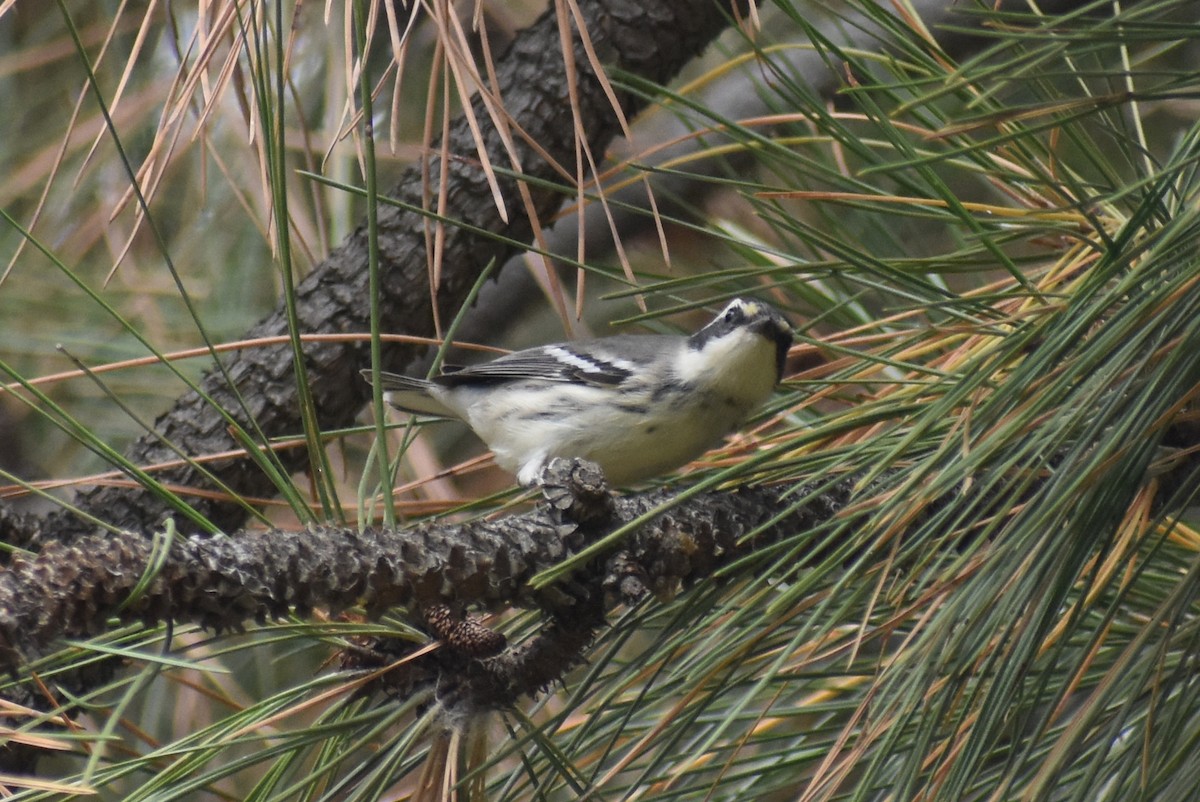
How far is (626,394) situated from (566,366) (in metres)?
0.28

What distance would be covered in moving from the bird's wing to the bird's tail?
0.05 meters

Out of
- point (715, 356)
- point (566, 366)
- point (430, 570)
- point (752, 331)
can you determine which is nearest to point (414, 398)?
point (566, 366)

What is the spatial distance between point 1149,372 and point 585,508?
0.66 m

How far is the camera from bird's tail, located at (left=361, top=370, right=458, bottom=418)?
9.41 feet

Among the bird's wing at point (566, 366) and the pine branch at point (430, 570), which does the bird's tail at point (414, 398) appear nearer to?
the bird's wing at point (566, 366)

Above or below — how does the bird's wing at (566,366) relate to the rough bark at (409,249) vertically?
below

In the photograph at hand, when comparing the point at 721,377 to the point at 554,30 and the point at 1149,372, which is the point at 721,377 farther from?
the point at 1149,372

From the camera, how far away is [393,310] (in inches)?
97.1

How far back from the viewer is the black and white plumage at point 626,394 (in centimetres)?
236

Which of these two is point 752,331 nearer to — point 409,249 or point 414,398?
point 409,249

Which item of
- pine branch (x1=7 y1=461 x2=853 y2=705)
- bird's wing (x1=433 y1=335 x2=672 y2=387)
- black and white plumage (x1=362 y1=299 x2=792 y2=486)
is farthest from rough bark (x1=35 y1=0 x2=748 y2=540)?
pine branch (x1=7 y1=461 x2=853 y2=705)

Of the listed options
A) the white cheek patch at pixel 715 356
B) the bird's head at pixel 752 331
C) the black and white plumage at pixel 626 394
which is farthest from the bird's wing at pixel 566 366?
the bird's head at pixel 752 331

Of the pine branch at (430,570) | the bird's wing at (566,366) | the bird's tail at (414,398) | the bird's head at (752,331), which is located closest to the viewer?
the pine branch at (430,570)

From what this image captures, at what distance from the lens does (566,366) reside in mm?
2773
